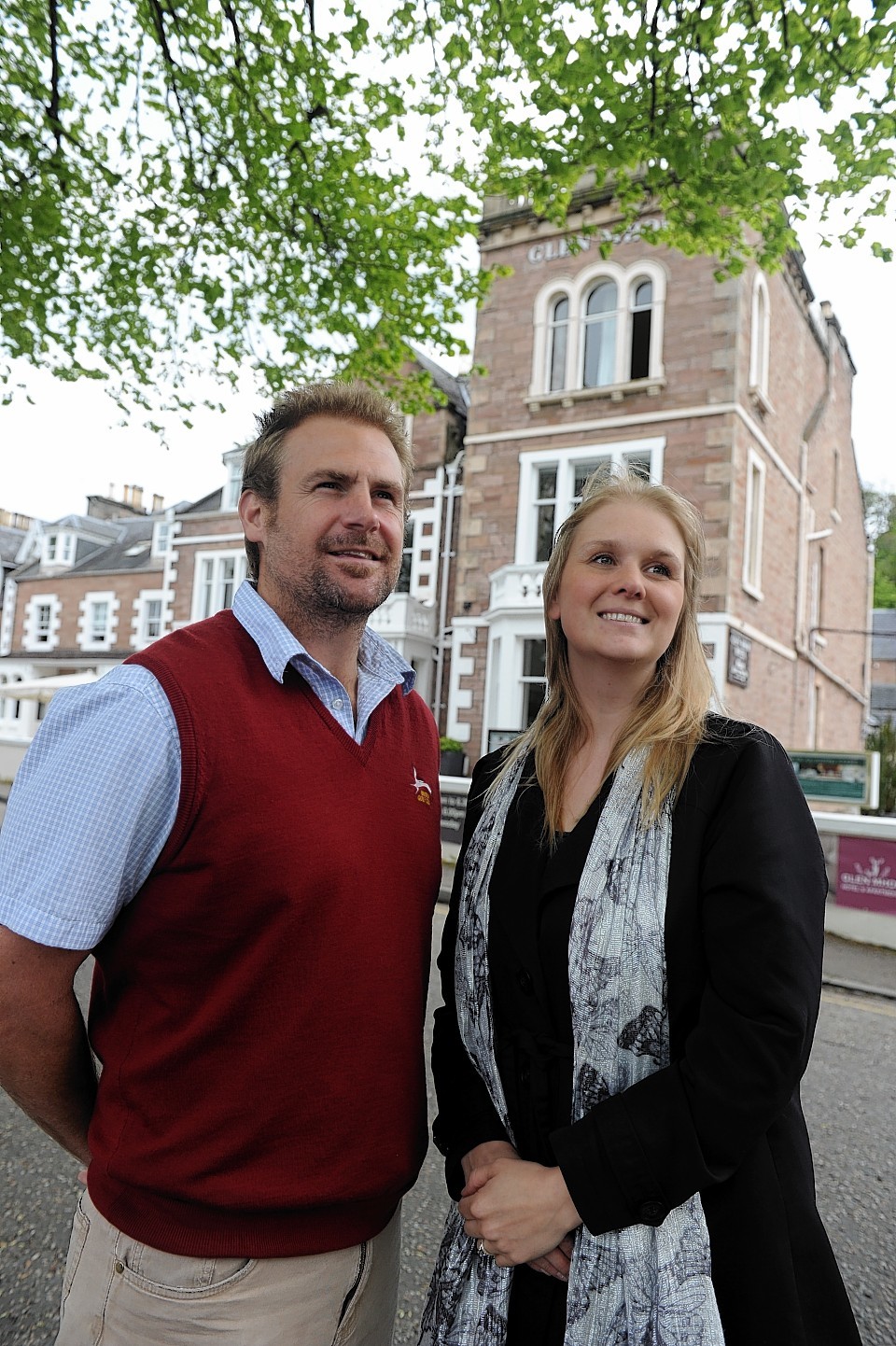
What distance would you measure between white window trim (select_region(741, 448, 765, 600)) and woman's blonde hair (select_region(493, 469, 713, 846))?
42.5 feet

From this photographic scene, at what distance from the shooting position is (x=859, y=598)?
2505cm

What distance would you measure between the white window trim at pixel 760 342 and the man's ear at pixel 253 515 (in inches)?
560

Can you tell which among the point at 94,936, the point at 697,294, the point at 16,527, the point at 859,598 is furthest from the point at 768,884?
the point at 16,527

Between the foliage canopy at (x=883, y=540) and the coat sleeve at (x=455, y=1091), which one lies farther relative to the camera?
the foliage canopy at (x=883, y=540)

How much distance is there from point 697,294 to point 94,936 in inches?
609

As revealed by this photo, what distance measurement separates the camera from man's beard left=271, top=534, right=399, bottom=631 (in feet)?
5.54

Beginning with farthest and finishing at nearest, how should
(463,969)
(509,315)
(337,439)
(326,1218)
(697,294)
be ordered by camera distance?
(509,315) → (697,294) → (337,439) → (463,969) → (326,1218)

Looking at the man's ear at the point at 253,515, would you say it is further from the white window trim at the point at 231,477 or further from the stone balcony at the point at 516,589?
the white window trim at the point at 231,477

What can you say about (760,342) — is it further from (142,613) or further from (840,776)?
(142,613)

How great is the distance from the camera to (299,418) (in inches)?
70.4

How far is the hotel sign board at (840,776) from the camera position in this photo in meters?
8.92

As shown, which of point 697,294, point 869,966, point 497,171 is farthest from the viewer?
point 697,294

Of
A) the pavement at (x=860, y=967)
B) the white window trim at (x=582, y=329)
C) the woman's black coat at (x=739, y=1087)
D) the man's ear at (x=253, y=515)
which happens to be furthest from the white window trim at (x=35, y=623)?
the woman's black coat at (x=739, y=1087)

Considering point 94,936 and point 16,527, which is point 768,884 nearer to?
point 94,936
